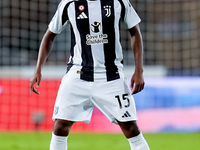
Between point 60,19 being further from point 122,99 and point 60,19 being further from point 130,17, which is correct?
point 122,99

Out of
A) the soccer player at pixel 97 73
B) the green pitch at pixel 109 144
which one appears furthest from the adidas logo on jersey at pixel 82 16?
the green pitch at pixel 109 144

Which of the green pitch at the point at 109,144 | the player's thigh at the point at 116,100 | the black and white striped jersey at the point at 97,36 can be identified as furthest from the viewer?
the green pitch at the point at 109,144

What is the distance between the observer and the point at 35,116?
7859 mm

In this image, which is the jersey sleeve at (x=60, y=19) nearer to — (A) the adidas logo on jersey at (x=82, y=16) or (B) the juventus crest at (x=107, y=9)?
(A) the adidas logo on jersey at (x=82, y=16)

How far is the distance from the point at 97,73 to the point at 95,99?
217mm

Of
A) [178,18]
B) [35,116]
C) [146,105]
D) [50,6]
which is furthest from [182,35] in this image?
[35,116]

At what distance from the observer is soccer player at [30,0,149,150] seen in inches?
117

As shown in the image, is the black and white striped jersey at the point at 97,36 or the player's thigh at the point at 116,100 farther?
the black and white striped jersey at the point at 97,36

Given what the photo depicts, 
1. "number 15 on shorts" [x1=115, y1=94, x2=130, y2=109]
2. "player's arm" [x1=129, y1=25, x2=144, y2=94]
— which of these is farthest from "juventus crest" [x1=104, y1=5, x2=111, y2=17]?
"number 15 on shorts" [x1=115, y1=94, x2=130, y2=109]

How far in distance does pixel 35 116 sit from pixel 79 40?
5049 millimetres

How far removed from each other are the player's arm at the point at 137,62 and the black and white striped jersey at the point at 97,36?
0.14 meters

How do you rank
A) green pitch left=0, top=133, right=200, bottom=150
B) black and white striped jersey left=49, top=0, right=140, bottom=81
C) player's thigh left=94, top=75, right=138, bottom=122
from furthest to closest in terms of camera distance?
green pitch left=0, top=133, right=200, bottom=150 → black and white striped jersey left=49, top=0, right=140, bottom=81 → player's thigh left=94, top=75, right=138, bottom=122

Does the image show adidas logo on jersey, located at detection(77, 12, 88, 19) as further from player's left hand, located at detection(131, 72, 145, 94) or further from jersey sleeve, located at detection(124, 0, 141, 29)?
player's left hand, located at detection(131, 72, 145, 94)

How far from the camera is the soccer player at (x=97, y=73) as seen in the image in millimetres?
2979
